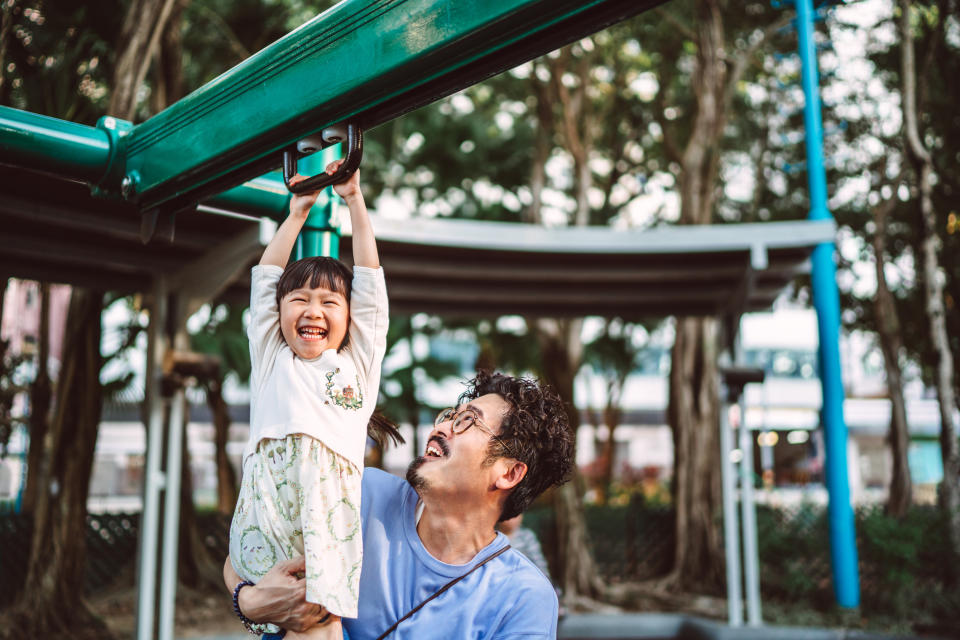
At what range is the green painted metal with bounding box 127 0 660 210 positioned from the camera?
139 cm

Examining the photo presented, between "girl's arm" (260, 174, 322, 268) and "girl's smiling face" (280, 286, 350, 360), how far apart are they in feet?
0.46

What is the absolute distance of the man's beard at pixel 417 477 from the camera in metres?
1.97

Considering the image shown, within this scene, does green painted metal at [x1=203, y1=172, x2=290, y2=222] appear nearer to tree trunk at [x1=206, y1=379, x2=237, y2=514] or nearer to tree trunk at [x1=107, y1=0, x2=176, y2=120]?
tree trunk at [x1=107, y1=0, x2=176, y2=120]

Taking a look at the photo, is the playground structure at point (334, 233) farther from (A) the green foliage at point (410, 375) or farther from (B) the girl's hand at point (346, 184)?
(A) the green foliage at point (410, 375)

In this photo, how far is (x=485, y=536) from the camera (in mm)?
2076

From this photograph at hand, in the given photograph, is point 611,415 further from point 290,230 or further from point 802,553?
point 290,230

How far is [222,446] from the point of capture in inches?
456

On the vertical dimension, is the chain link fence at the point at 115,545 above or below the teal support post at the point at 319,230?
below

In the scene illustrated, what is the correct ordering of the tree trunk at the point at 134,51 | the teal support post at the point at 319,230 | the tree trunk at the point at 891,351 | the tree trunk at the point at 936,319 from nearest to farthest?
the teal support post at the point at 319,230 < the tree trunk at the point at 134,51 < the tree trunk at the point at 936,319 < the tree trunk at the point at 891,351

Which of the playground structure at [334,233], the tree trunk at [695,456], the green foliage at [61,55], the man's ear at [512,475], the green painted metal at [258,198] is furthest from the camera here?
the tree trunk at [695,456]

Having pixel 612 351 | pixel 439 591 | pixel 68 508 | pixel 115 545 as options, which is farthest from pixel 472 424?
pixel 612 351

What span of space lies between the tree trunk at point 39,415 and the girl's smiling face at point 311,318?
754cm

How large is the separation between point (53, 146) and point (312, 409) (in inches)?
40.2

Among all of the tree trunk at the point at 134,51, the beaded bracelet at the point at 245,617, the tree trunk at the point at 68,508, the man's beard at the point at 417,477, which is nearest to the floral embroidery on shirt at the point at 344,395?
the man's beard at the point at 417,477
